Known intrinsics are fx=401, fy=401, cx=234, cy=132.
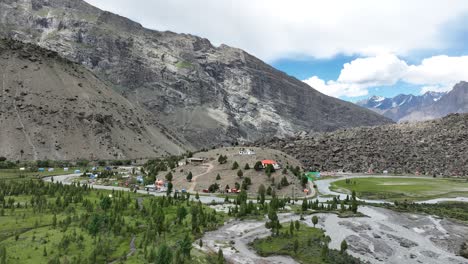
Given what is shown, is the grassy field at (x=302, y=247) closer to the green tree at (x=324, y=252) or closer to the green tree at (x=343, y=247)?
the green tree at (x=324, y=252)

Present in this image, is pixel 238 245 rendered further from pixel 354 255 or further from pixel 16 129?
pixel 16 129

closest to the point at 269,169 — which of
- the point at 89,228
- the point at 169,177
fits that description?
the point at 169,177

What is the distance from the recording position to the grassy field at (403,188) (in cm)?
13059

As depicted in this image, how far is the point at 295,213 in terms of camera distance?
9138 cm

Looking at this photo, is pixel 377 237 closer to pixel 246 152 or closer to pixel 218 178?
pixel 218 178

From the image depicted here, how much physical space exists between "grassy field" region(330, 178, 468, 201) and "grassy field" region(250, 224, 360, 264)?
208ft

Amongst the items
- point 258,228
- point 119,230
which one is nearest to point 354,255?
point 258,228

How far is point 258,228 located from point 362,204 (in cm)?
4180

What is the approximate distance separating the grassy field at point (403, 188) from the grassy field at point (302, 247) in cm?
6350

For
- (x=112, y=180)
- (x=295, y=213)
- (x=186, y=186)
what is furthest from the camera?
(x=112, y=180)

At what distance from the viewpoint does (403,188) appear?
5694 inches

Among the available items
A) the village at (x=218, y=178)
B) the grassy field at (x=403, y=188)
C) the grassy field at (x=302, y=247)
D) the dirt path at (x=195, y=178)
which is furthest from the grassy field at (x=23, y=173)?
the grassy field at (x=403, y=188)

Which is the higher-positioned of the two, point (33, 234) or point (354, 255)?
point (33, 234)

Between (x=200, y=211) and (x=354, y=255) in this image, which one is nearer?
(x=354, y=255)
